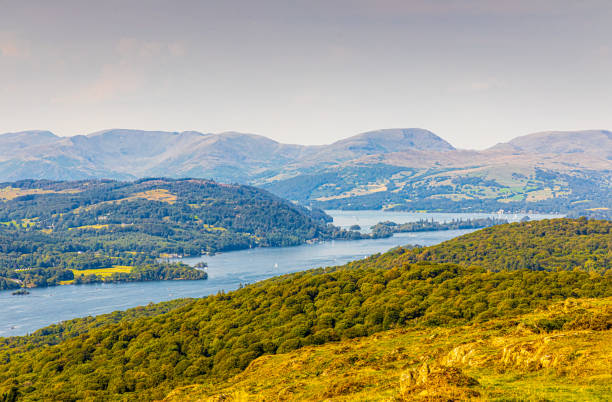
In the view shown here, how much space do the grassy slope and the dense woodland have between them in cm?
498

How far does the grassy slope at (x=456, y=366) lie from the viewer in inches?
867

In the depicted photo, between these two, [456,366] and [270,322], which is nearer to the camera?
[456,366]

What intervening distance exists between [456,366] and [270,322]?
1551 inches

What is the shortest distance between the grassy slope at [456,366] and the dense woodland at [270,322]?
498 centimetres

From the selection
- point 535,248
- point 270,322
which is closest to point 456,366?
point 270,322

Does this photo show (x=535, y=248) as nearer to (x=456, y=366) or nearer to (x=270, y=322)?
(x=270, y=322)

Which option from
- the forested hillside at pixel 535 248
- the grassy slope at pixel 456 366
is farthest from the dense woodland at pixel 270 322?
the forested hillside at pixel 535 248

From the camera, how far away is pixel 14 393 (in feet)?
185

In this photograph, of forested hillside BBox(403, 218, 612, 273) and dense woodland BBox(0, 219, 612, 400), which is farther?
forested hillside BBox(403, 218, 612, 273)

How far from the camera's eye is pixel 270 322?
6581 cm

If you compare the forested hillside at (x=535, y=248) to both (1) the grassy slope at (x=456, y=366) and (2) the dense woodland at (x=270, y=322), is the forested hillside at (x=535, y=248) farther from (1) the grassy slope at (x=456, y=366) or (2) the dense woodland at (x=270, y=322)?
(1) the grassy slope at (x=456, y=366)

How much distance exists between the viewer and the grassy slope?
867 inches

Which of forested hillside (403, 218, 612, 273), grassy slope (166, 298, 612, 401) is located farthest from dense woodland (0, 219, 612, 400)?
forested hillside (403, 218, 612, 273)

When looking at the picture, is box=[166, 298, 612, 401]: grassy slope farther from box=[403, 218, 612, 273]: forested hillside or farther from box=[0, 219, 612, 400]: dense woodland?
box=[403, 218, 612, 273]: forested hillside
